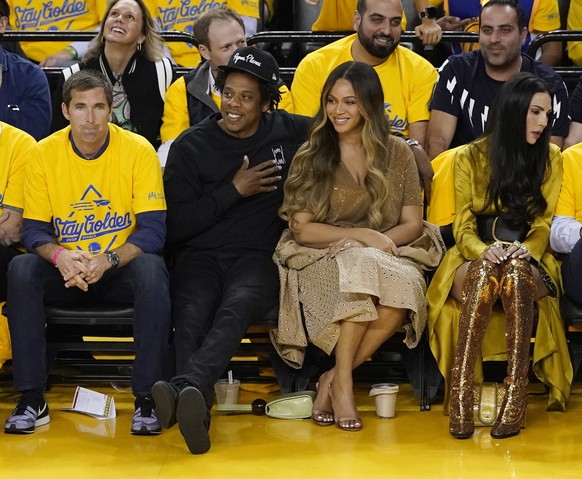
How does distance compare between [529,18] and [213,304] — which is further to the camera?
[529,18]

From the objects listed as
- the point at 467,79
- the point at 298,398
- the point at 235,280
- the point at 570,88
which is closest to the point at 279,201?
the point at 235,280

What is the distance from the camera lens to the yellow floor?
4.37m

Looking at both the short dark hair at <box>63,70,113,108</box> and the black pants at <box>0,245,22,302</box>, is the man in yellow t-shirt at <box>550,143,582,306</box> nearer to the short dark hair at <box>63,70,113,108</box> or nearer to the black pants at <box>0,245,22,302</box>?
the short dark hair at <box>63,70,113,108</box>

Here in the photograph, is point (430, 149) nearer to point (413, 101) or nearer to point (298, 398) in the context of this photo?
point (413, 101)

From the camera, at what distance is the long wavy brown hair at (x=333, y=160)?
16.9 feet

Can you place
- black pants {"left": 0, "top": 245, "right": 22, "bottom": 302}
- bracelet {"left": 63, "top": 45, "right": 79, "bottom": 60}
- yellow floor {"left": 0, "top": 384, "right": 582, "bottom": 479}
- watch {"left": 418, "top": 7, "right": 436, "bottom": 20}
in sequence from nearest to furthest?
yellow floor {"left": 0, "top": 384, "right": 582, "bottom": 479}, black pants {"left": 0, "top": 245, "right": 22, "bottom": 302}, watch {"left": 418, "top": 7, "right": 436, "bottom": 20}, bracelet {"left": 63, "top": 45, "right": 79, "bottom": 60}

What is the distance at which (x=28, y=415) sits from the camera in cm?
485

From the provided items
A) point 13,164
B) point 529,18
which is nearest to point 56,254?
point 13,164

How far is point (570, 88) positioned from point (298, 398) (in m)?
2.61

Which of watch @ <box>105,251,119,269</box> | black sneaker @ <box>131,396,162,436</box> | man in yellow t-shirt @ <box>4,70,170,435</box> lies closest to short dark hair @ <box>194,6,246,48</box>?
man in yellow t-shirt @ <box>4,70,170,435</box>

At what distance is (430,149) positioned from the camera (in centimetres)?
596

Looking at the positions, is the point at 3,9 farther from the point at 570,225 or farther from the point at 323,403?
the point at 570,225

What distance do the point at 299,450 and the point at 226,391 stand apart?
25.7 inches

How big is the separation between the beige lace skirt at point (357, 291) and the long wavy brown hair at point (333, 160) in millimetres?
252
